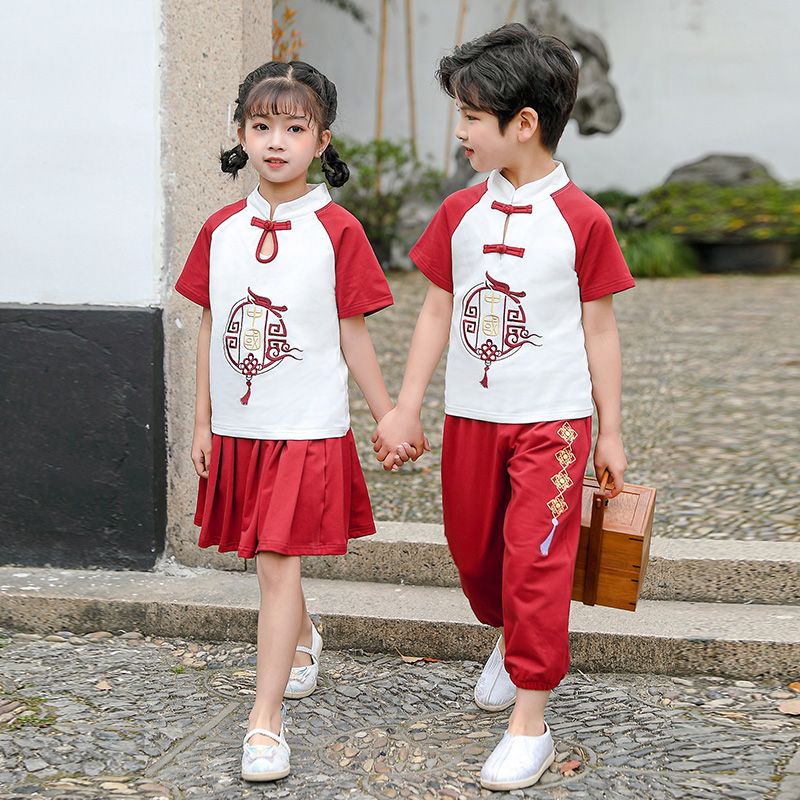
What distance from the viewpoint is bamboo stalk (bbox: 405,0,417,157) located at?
945 centimetres

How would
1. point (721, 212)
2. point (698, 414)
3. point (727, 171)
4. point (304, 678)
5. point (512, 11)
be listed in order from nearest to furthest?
1. point (304, 678)
2. point (698, 414)
3. point (512, 11)
4. point (721, 212)
5. point (727, 171)

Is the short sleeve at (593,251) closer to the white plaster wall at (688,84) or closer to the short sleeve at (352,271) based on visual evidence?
the short sleeve at (352,271)

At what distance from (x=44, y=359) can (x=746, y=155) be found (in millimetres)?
8142

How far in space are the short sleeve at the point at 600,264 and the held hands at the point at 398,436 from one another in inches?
A: 16.9

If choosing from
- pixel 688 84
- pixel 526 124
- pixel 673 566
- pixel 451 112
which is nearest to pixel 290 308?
pixel 526 124

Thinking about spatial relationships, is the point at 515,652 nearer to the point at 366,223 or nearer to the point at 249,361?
the point at 249,361

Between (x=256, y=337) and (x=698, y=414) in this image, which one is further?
(x=698, y=414)

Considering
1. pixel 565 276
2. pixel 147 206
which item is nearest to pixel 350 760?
pixel 565 276

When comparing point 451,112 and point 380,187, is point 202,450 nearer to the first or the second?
point 380,187

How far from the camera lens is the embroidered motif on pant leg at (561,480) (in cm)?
238

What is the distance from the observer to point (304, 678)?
282 cm

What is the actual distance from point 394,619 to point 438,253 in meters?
1.02

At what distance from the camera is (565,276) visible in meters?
2.39

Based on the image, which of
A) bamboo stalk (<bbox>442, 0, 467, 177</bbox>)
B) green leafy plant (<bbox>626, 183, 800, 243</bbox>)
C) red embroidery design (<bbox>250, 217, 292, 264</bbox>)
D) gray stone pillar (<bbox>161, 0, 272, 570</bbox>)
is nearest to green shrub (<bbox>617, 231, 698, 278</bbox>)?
green leafy plant (<bbox>626, 183, 800, 243</bbox>)
